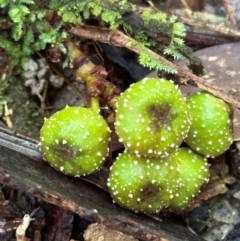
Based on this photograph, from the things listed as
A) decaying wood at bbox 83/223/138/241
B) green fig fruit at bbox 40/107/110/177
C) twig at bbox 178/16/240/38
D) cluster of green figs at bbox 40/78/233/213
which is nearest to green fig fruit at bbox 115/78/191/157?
cluster of green figs at bbox 40/78/233/213

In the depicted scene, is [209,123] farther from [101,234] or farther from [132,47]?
[101,234]

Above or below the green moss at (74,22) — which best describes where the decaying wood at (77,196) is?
below

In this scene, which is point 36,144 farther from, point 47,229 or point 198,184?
point 198,184

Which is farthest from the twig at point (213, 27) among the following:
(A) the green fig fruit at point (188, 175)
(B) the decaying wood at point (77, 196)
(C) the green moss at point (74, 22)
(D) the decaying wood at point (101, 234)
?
(D) the decaying wood at point (101, 234)

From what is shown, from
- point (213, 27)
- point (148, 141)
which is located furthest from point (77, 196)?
point (213, 27)

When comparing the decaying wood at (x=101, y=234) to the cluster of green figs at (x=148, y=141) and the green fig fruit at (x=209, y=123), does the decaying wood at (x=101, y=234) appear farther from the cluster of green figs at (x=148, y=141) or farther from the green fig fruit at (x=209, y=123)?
the green fig fruit at (x=209, y=123)

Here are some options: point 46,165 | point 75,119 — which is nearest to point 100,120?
point 75,119

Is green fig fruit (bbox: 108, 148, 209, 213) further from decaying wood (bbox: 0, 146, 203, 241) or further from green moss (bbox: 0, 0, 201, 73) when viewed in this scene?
green moss (bbox: 0, 0, 201, 73)
